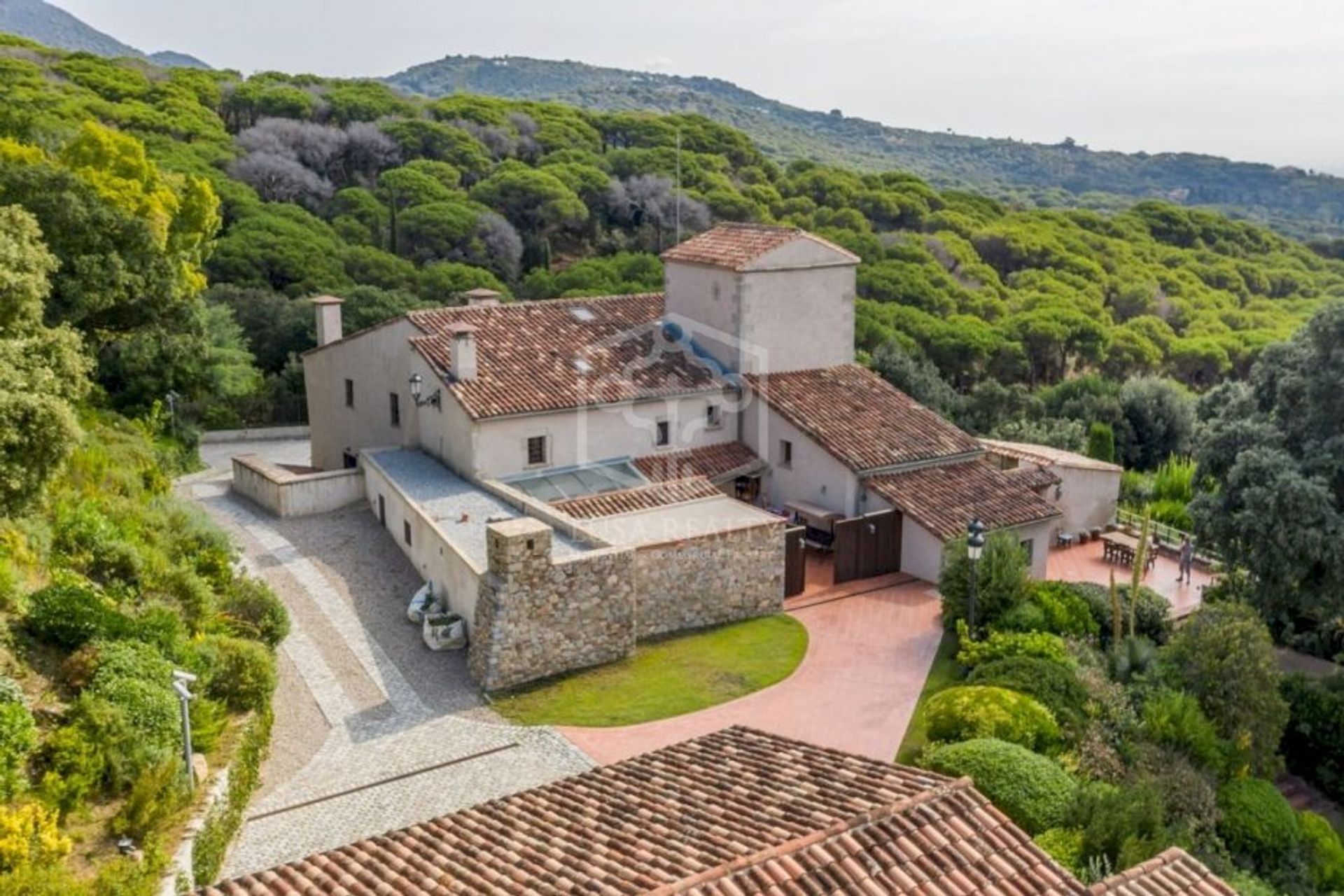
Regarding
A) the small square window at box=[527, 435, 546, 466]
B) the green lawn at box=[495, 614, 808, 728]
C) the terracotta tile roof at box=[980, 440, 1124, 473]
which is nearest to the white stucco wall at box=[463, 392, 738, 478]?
the small square window at box=[527, 435, 546, 466]

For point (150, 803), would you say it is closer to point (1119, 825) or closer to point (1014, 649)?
point (1119, 825)

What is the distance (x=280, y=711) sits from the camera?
17.6 meters

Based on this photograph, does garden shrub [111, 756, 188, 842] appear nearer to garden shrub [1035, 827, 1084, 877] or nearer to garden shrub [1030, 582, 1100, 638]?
garden shrub [1035, 827, 1084, 877]

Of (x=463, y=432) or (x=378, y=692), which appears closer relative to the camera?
(x=378, y=692)

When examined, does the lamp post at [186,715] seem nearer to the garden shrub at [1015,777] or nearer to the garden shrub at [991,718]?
the garden shrub at [1015,777]

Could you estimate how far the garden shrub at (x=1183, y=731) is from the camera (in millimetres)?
18109

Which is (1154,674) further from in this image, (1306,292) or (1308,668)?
(1306,292)

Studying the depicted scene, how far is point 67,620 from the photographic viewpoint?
14461mm

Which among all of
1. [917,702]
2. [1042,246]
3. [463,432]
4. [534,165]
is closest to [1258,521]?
[917,702]

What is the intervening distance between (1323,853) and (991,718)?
5990 mm

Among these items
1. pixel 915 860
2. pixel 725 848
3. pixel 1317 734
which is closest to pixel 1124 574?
pixel 1317 734

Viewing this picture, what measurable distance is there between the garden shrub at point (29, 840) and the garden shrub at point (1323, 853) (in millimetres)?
17500

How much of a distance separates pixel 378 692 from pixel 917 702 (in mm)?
9388

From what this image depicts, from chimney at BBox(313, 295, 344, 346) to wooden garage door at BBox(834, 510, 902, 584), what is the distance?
16.5 meters
